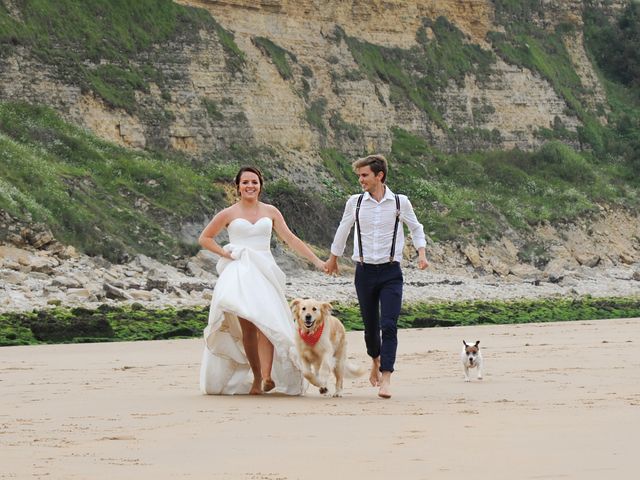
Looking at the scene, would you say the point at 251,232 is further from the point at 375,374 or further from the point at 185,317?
the point at 185,317

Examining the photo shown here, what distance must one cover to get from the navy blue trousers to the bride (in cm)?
63

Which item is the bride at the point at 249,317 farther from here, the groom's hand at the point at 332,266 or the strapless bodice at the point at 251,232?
the groom's hand at the point at 332,266

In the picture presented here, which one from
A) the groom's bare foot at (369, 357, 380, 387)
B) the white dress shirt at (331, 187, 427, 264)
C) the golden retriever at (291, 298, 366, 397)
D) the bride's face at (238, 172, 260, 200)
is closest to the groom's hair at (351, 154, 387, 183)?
the white dress shirt at (331, 187, 427, 264)

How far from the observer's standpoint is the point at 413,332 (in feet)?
71.9

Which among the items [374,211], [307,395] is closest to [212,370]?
[307,395]

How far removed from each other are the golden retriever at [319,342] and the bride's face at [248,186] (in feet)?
3.23

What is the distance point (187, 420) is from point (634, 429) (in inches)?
107

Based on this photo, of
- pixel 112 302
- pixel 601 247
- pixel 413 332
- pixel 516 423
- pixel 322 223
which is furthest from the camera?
pixel 601 247

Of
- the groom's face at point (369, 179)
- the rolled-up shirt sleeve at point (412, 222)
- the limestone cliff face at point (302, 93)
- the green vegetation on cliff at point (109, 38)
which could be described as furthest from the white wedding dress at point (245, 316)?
the green vegetation on cliff at point (109, 38)

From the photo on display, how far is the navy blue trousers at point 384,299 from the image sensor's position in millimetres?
10266

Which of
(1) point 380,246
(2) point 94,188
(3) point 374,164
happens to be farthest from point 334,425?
(2) point 94,188

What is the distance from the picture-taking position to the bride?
34.5 ft

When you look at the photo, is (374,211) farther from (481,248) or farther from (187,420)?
(481,248)

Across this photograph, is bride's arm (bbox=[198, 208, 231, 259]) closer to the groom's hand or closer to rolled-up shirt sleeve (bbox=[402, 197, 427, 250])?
the groom's hand
